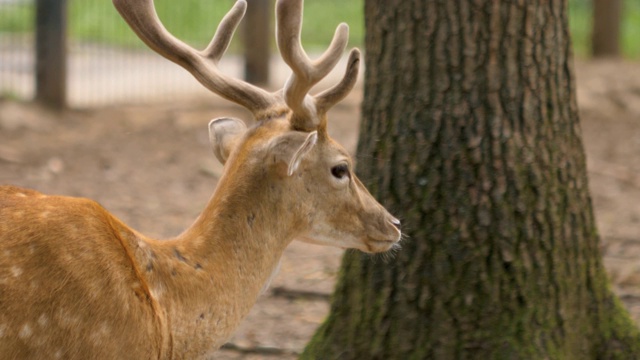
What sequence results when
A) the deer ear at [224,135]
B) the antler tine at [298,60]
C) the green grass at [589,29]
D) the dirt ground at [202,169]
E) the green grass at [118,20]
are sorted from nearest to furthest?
the antler tine at [298,60] < the deer ear at [224,135] < the dirt ground at [202,169] < the green grass at [118,20] < the green grass at [589,29]

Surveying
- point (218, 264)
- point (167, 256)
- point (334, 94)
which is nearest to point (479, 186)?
point (334, 94)

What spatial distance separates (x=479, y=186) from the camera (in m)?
4.51

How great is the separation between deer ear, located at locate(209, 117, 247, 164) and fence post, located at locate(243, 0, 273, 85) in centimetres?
849

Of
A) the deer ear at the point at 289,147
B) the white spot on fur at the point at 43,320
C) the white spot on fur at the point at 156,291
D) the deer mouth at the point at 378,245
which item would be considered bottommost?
the white spot on fur at the point at 43,320

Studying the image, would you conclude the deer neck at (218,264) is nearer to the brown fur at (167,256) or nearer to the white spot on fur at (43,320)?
the brown fur at (167,256)

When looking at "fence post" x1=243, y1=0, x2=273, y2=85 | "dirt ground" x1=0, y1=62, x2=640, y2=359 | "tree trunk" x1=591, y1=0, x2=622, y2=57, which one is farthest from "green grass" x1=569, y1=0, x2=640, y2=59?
"fence post" x1=243, y1=0, x2=273, y2=85

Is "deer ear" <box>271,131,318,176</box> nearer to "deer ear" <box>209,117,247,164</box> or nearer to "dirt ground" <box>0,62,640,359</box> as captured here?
"deer ear" <box>209,117,247,164</box>

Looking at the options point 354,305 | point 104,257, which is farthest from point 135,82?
point 104,257

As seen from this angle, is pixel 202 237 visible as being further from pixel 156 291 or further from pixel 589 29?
pixel 589 29

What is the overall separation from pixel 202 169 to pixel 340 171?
599 centimetres

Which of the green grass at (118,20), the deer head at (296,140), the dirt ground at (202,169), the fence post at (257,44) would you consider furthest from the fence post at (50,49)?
the deer head at (296,140)

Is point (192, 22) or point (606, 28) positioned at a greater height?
point (606, 28)

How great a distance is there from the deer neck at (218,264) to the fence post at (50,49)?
7793mm

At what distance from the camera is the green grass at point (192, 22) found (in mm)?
14242
